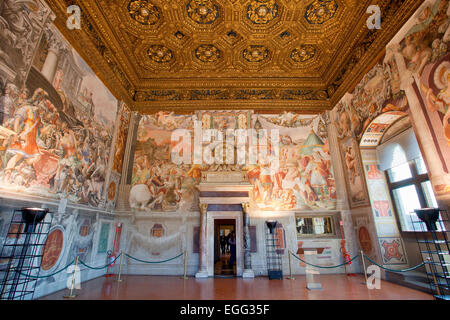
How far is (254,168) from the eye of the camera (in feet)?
34.3

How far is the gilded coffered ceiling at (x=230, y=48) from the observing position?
798cm

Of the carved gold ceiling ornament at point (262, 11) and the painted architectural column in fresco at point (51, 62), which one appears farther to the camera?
the carved gold ceiling ornament at point (262, 11)

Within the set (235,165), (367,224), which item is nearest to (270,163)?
(235,165)

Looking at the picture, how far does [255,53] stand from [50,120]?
8826mm

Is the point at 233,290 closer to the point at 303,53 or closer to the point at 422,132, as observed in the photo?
the point at 422,132

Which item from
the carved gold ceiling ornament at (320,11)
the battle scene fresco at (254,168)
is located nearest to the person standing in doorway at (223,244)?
the battle scene fresco at (254,168)

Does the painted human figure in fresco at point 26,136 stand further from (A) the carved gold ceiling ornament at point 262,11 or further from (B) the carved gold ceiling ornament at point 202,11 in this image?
(A) the carved gold ceiling ornament at point 262,11

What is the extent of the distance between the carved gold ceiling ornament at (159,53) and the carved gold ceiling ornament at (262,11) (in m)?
4.12

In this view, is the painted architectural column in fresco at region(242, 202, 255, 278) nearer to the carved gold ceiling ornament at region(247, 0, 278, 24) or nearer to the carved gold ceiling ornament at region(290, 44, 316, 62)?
the carved gold ceiling ornament at region(290, 44, 316, 62)

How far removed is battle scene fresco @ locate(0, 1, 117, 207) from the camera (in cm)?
497

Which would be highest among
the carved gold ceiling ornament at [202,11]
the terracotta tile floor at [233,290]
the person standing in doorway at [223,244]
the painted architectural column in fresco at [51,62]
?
the carved gold ceiling ornament at [202,11]

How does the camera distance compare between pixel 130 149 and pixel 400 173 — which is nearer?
pixel 400 173

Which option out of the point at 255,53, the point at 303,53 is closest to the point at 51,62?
the point at 255,53

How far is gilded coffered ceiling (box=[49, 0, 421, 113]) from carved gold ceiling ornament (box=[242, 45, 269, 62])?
49 millimetres
